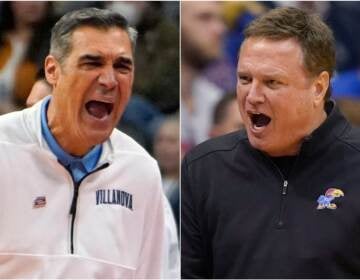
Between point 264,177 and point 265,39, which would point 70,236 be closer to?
point 264,177

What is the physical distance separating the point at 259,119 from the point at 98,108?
1.55 ft

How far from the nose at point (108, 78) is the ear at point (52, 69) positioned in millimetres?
128

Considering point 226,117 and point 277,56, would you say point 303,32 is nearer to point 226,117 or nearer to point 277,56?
point 277,56

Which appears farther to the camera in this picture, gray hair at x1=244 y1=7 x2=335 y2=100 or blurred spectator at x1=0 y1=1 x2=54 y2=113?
blurred spectator at x1=0 y1=1 x2=54 y2=113

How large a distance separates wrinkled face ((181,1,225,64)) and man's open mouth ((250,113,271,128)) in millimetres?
271

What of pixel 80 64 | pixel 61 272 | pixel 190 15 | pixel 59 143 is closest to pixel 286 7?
pixel 190 15

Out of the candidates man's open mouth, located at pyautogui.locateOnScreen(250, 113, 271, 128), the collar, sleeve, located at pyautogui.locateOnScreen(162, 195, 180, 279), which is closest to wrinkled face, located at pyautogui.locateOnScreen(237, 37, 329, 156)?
man's open mouth, located at pyautogui.locateOnScreen(250, 113, 271, 128)

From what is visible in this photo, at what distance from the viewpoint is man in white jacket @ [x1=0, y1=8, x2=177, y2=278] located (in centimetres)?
179

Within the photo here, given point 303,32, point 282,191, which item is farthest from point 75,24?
point 282,191

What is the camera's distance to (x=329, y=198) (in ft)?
5.82

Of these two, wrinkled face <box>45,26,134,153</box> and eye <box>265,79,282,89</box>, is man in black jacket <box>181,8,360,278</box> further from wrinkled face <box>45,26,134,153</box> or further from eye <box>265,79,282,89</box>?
wrinkled face <box>45,26,134,153</box>

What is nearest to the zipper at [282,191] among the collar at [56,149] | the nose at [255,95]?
the nose at [255,95]

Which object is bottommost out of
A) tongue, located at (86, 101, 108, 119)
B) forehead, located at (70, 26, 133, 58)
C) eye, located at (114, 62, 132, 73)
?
tongue, located at (86, 101, 108, 119)

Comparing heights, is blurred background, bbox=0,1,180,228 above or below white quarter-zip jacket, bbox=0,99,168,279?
above
